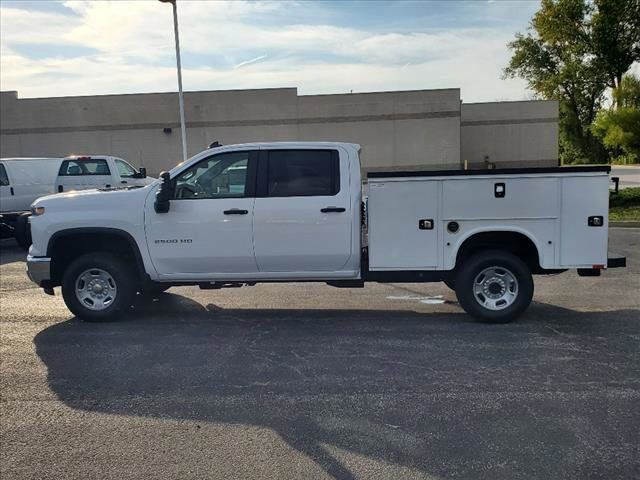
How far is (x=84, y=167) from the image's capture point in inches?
659

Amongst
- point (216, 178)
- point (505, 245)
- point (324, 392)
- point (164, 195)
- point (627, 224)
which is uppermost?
point (216, 178)

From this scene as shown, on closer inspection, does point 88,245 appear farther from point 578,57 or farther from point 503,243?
point 578,57

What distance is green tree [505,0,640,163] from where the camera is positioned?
4234 cm

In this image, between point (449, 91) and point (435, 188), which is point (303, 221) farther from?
point (449, 91)

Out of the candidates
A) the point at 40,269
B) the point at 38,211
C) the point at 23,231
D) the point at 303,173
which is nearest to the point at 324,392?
the point at 303,173

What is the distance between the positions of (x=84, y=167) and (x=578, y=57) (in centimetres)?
4329

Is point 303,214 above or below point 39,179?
below

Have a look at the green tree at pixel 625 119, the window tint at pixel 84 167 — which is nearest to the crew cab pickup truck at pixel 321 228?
the window tint at pixel 84 167

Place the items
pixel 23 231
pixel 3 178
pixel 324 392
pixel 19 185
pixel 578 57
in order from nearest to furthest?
pixel 324 392, pixel 23 231, pixel 3 178, pixel 19 185, pixel 578 57

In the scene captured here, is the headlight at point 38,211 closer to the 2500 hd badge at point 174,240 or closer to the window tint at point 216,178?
the 2500 hd badge at point 174,240

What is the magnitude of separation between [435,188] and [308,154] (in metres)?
1.53

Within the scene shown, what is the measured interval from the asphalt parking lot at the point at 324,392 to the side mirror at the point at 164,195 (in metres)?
1.40

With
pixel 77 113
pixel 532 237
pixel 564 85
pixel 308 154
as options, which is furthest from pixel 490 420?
pixel 564 85

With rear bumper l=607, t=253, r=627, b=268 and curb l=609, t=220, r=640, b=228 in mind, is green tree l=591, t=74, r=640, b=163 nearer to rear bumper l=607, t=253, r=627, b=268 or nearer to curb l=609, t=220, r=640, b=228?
curb l=609, t=220, r=640, b=228
